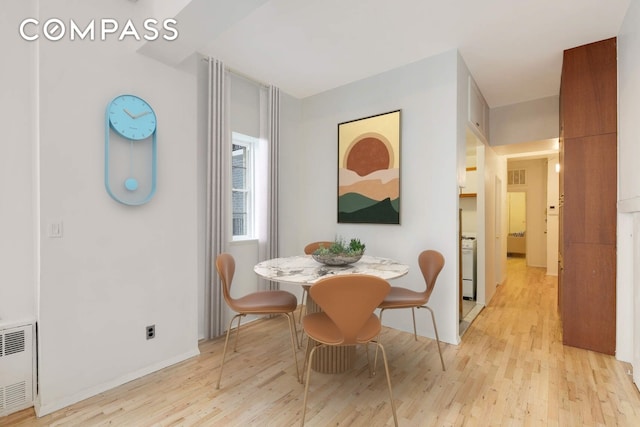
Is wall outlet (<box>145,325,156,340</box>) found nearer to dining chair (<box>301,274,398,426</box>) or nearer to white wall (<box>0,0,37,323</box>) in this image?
white wall (<box>0,0,37,323</box>)

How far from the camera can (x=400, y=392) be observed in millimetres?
2100

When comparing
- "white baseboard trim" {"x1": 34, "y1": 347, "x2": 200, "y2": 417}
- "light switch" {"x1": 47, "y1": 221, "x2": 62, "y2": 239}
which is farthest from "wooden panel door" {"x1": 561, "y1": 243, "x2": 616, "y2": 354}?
"light switch" {"x1": 47, "y1": 221, "x2": 62, "y2": 239}

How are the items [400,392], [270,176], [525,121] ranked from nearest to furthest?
1. [400,392]
2. [270,176]
3. [525,121]

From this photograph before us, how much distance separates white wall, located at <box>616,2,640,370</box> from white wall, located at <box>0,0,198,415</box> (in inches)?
141

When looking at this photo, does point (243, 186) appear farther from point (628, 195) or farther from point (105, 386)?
point (628, 195)

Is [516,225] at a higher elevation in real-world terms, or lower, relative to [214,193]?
lower

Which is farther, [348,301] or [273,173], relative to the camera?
[273,173]

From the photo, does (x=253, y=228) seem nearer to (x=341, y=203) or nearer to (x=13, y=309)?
(x=341, y=203)

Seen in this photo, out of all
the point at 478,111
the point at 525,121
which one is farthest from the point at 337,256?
the point at 525,121

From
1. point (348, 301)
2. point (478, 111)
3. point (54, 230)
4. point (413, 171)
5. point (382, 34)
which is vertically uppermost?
point (382, 34)

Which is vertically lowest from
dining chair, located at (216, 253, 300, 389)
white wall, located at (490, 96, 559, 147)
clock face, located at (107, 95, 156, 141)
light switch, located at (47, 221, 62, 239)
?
dining chair, located at (216, 253, 300, 389)

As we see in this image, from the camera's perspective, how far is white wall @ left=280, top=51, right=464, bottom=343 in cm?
293

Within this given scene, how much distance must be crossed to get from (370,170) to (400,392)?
7.40ft

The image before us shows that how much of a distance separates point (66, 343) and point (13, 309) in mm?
406
